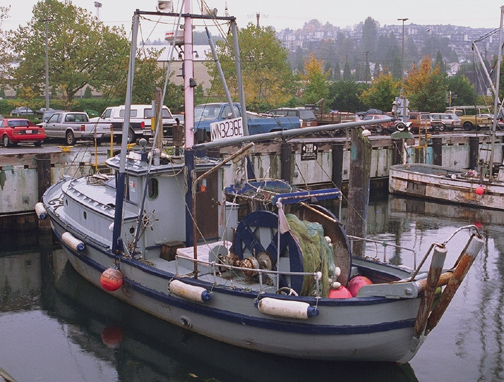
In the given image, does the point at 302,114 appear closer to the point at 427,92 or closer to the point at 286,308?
the point at 427,92

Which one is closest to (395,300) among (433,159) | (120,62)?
(433,159)

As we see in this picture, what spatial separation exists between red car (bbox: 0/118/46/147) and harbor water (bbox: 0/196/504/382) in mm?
11106

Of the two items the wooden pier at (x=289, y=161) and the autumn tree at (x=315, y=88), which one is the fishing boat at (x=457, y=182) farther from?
the autumn tree at (x=315, y=88)

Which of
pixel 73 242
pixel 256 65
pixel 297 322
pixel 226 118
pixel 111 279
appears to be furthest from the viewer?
pixel 256 65

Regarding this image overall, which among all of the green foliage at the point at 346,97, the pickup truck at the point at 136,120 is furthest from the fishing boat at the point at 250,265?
the green foliage at the point at 346,97

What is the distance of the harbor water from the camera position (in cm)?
1161

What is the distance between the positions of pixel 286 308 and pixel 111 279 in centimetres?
431

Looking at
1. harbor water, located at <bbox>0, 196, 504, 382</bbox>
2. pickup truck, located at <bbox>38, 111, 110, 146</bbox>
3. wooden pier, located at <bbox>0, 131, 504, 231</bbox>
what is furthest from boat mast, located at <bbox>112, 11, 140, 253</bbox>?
pickup truck, located at <bbox>38, 111, 110, 146</bbox>

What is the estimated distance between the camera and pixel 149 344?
12898 mm

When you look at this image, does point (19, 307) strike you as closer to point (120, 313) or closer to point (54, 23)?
Answer: point (120, 313)

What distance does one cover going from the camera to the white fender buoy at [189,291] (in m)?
11.7

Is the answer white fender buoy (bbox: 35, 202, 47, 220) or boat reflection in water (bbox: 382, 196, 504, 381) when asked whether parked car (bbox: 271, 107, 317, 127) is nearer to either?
boat reflection in water (bbox: 382, 196, 504, 381)

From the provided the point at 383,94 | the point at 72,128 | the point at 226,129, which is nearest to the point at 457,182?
the point at 226,129

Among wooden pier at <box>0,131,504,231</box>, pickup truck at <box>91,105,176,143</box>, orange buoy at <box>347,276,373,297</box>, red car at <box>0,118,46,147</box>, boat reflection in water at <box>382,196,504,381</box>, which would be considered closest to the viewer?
boat reflection in water at <box>382,196,504,381</box>
